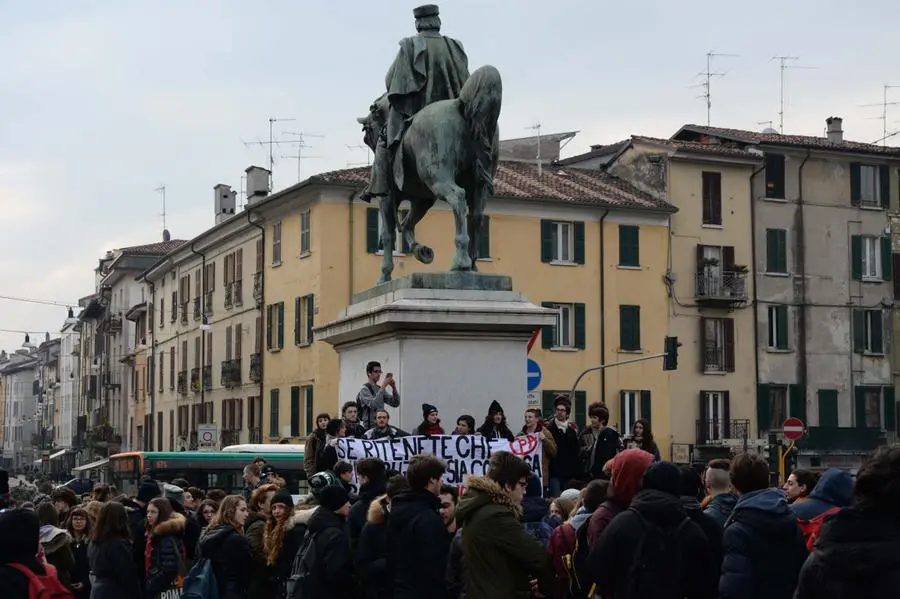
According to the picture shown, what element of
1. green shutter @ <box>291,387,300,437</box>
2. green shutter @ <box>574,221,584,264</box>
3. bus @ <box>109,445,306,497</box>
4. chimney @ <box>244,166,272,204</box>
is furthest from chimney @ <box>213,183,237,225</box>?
bus @ <box>109,445,306,497</box>

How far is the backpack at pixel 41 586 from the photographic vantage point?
27.6 ft

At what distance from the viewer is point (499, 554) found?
8578 millimetres

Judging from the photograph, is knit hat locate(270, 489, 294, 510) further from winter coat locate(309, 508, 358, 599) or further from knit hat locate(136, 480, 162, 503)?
knit hat locate(136, 480, 162, 503)

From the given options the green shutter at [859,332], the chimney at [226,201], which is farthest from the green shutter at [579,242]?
the chimney at [226,201]

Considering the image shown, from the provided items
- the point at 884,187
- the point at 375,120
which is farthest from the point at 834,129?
the point at 375,120

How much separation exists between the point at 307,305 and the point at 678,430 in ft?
46.8

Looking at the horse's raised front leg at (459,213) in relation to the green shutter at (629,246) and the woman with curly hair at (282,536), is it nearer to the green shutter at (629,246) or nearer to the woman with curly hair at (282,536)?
the woman with curly hair at (282,536)

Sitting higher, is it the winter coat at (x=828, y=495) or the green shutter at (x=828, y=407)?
the green shutter at (x=828, y=407)

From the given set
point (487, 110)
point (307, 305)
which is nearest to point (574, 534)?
point (487, 110)

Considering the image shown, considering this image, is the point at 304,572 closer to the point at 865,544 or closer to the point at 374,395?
the point at 374,395

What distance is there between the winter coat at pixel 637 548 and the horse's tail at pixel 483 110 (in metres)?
6.39

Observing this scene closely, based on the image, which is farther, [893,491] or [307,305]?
[307,305]

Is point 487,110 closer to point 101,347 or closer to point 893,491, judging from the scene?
point 893,491

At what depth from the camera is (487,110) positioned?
13914mm
